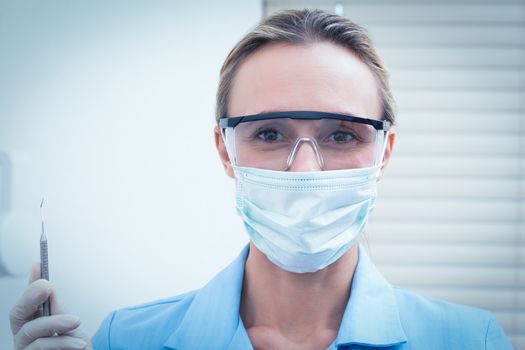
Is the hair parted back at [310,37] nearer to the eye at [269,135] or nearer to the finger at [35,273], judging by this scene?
the eye at [269,135]

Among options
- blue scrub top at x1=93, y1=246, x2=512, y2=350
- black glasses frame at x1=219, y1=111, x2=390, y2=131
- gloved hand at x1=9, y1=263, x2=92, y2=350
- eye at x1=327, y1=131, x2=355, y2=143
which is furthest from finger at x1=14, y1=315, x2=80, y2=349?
eye at x1=327, y1=131, x2=355, y2=143

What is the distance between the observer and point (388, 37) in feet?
7.50

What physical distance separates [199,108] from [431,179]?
1.28 meters

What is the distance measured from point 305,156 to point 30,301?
78cm

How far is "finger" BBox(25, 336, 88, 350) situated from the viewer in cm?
103

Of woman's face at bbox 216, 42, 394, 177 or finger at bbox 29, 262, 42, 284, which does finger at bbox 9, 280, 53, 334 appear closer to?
finger at bbox 29, 262, 42, 284

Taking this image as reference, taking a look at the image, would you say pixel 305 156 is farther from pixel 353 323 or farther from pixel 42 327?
pixel 42 327

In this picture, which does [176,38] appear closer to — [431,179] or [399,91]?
[399,91]

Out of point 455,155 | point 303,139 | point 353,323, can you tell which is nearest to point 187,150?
point 303,139

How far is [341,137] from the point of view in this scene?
126 cm

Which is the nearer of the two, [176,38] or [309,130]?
[309,130]

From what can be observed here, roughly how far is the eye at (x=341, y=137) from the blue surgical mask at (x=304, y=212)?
10cm

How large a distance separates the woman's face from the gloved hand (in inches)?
24.3

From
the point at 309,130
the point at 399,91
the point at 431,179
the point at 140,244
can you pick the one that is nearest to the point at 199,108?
the point at 140,244
